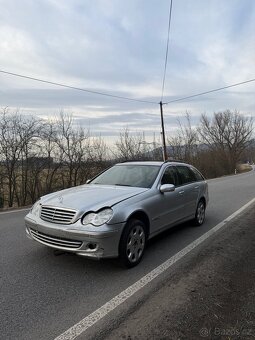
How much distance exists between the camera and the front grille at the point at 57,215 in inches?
186

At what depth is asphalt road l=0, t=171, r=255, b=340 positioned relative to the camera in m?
3.38

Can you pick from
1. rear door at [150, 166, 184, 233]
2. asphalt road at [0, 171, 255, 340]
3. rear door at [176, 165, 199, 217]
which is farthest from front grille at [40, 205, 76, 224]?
rear door at [176, 165, 199, 217]

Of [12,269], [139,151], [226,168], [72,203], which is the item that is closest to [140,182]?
[72,203]

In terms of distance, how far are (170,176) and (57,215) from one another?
261cm

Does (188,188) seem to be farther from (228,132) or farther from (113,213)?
(228,132)

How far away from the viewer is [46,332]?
3223mm

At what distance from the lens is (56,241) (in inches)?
188

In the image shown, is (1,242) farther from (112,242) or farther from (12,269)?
(112,242)

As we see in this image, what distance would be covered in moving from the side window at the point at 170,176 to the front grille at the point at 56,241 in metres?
2.22

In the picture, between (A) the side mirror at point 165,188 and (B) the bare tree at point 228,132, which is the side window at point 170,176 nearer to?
(A) the side mirror at point 165,188

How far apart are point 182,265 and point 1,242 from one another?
336 centimetres

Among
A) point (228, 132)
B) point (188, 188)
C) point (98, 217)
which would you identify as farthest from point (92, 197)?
point (228, 132)

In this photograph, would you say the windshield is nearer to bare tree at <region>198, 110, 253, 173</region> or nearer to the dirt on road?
the dirt on road

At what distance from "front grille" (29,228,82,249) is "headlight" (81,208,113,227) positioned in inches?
12.1
